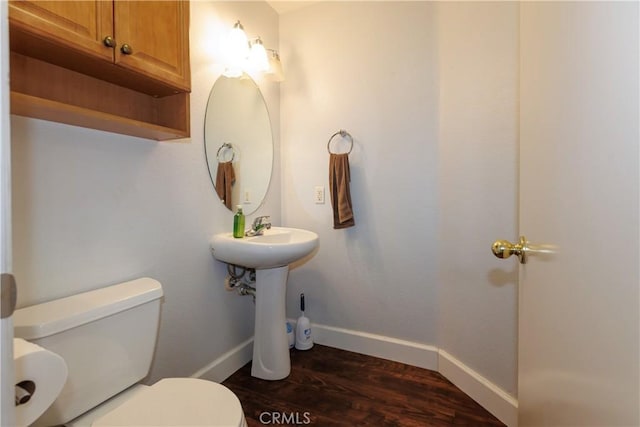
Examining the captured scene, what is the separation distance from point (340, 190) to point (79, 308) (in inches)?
54.4

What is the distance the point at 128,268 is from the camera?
1.22m

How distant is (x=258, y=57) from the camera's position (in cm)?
178

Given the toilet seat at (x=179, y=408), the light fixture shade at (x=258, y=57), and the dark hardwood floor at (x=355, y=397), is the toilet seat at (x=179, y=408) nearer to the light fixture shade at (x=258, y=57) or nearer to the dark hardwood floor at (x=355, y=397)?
the dark hardwood floor at (x=355, y=397)

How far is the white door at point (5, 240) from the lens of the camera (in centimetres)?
40

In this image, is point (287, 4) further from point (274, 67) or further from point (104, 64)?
point (104, 64)

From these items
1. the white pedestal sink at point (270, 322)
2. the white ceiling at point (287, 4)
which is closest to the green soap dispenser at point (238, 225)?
the white pedestal sink at point (270, 322)

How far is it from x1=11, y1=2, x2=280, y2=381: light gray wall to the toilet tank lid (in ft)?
0.24

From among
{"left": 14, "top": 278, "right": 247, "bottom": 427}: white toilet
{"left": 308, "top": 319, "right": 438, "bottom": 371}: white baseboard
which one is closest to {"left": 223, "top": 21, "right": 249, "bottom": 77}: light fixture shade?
{"left": 14, "top": 278, "right": 247, "bottom": 427}: white toilet

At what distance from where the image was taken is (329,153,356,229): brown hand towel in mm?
1894

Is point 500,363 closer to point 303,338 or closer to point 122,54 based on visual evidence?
point 303,338

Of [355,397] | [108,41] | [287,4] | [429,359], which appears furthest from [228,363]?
[287,4]

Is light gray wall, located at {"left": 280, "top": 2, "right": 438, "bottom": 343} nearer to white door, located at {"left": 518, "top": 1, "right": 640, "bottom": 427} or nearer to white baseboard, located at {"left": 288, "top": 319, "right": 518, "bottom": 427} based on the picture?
white baseboard, located at {"left": 288, "top": 319, "right": 518, "bottom": 427}
